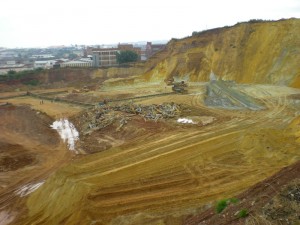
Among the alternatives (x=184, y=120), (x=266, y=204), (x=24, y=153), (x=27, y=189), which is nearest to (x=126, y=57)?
(x=184, y=120)

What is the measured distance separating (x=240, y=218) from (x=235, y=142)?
11277 millimetres

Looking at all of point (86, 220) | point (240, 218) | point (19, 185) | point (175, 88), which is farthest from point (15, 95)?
point (240, 218)

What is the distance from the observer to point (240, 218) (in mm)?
8586

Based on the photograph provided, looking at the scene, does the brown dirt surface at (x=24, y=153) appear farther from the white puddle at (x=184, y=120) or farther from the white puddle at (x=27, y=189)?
the white puddle at (x=184, y=120)

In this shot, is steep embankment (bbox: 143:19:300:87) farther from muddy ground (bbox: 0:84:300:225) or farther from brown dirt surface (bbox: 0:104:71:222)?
brown dirt surface (bbox: 0:104:71:222)

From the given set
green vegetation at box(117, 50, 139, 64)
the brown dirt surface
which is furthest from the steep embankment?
the brown dirt surface

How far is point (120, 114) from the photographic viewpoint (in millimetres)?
28031

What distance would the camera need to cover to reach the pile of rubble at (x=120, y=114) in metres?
26.2

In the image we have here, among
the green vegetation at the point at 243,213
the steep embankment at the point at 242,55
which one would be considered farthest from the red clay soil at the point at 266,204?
the steep embankment at the point at 242,55

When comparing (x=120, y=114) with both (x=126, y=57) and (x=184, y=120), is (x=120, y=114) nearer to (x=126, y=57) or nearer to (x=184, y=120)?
(x=184, y=120)

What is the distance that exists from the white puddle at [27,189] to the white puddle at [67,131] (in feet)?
17.6

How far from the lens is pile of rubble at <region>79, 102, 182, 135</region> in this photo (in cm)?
2619

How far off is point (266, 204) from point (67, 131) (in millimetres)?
21662

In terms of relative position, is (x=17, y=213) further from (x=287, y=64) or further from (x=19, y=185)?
(x=287, y=64)
